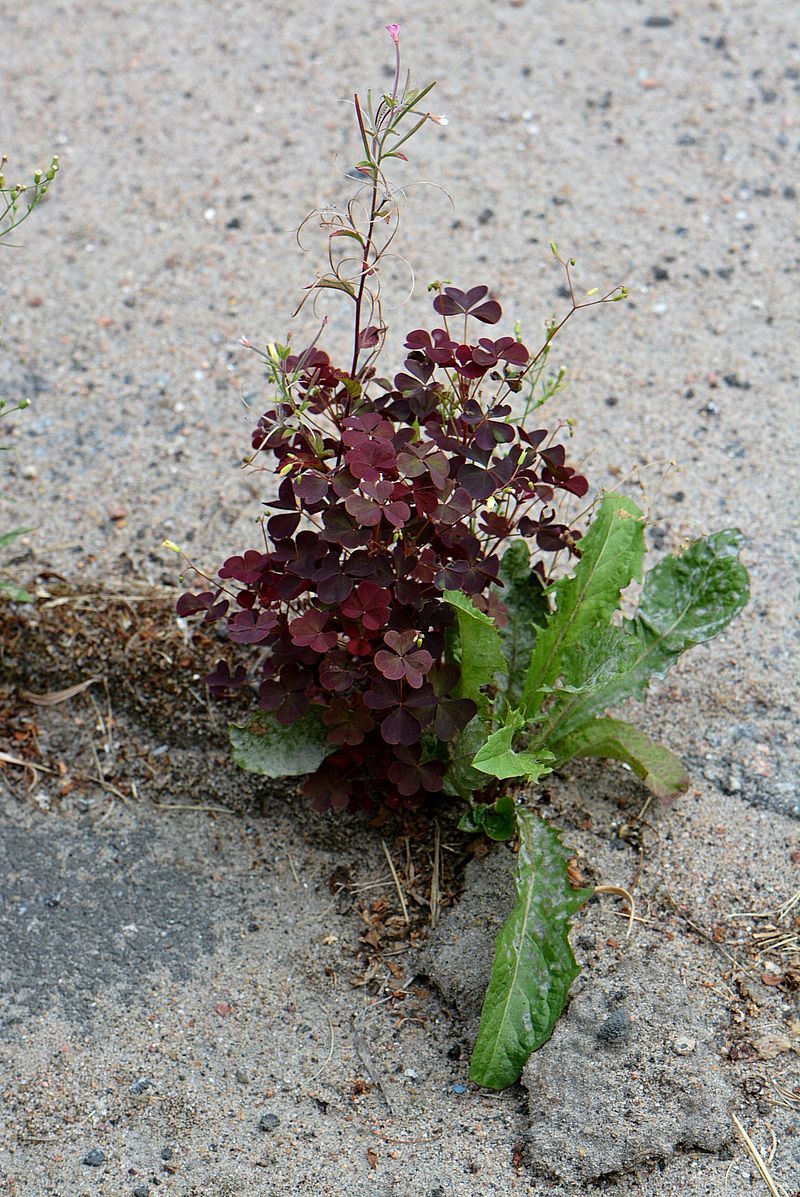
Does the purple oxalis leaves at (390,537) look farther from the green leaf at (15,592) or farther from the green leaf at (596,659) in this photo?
the green leaf at (15,592)

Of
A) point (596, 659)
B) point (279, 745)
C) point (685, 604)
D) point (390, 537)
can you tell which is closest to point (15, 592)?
point (279, 745)

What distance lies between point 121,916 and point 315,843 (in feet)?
1.39

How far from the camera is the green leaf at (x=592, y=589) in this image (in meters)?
2.33

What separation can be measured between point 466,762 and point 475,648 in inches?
9.1

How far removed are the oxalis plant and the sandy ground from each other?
0.20m

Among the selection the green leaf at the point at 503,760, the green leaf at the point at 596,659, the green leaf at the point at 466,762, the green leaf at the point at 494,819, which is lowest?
the green leaf at the point at 494,819

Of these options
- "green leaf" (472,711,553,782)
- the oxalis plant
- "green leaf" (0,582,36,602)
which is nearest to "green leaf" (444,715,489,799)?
the oxalis plant

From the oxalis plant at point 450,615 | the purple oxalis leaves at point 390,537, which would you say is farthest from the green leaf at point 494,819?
the purple oxalis leaves at point 390,537

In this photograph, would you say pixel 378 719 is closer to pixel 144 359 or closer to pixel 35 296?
pixel 144 359

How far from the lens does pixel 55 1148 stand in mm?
Answer: 2037

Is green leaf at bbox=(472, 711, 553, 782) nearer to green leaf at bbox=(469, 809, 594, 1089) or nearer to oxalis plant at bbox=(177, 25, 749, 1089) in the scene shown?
oxalis plant at bbox=(177, 25, 749, 1089)

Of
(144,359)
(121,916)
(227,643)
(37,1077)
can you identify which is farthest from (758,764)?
(144,359)

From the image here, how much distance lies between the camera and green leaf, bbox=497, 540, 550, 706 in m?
2.49

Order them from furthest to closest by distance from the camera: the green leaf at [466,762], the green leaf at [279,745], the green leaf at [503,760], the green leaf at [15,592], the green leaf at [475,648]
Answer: the green leaf at [15,592] < the green leaf at [279,745] < the green leaf at [466,762] < the green leaf at [475,648] < the green leaf at [503,760]
